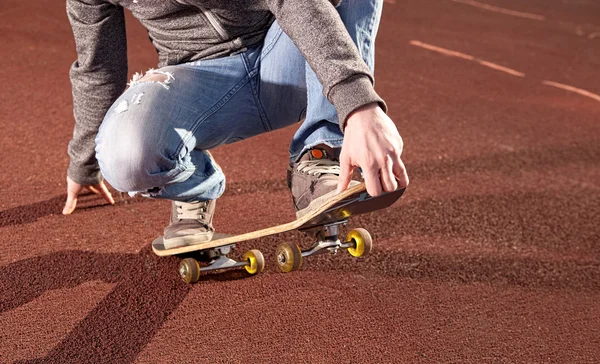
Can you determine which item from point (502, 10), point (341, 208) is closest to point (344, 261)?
point (341, 208)

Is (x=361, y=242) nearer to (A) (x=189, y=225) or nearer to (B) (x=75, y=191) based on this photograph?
(A) (x=189, y=225)

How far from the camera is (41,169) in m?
3.29

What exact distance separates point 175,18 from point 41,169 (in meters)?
1.30

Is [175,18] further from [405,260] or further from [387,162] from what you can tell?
[405,260]

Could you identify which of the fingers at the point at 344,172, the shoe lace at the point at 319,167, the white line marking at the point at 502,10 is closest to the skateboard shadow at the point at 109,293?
the shoe lace at the point at 319,167

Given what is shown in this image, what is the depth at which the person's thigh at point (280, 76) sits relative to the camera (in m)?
2.32

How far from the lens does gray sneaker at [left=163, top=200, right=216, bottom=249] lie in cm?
248

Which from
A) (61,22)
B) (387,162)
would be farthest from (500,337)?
(61,22)

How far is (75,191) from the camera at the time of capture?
2.78 metres

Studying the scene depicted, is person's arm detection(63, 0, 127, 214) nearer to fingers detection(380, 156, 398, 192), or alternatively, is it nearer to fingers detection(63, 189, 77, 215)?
fingers detection(63, 189, 77, 215)

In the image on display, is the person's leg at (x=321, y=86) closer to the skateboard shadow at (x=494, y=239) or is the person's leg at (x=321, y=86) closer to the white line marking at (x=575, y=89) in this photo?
the skateboard shadow at (x=494, y=239)

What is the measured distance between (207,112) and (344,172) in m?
0.62

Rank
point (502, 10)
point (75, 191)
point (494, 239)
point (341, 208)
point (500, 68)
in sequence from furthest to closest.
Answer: point (502, 10) → point (500, 68) → point (494, 239) → point (75, 191) → point (341, 208)

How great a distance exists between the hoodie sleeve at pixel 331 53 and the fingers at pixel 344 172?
0.08m
